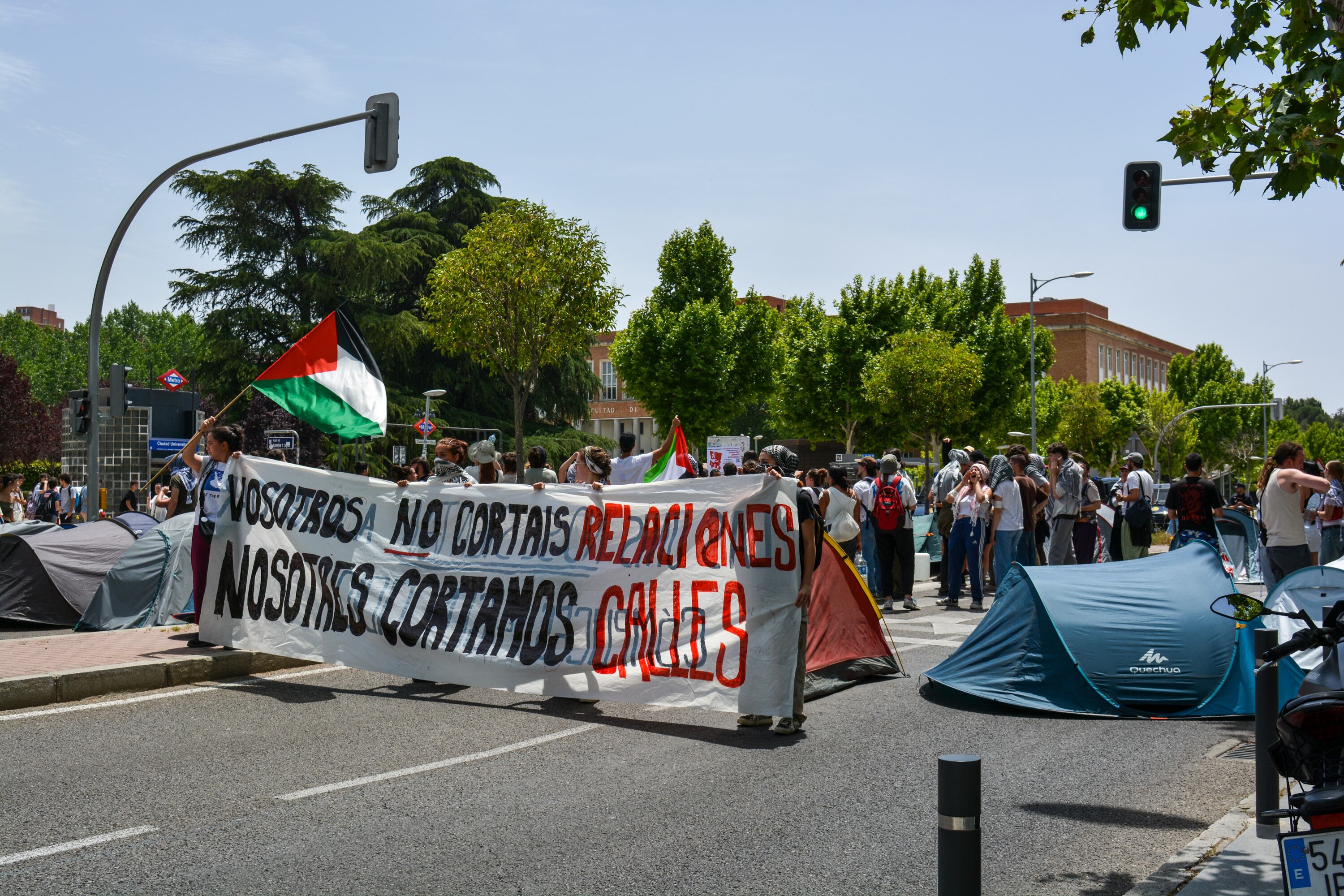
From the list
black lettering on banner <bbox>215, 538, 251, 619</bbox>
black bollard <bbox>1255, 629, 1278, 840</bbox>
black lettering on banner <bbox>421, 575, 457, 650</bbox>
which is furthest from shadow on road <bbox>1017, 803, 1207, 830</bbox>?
black lettering on banner <bbox>215, 538, 251, 619</bbox>

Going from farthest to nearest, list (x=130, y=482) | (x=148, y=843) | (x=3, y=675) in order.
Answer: (x=130, y=482) < (x=3, y=675) < (x=148, y=843)

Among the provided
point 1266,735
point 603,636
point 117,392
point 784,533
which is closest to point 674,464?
point 603,636

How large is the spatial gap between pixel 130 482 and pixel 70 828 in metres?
32.2

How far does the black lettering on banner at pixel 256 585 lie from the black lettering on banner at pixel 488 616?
1829 millimetres

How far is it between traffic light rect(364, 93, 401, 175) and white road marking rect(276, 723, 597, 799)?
1153 cm

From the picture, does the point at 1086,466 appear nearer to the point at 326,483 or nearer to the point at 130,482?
the point at 326,483

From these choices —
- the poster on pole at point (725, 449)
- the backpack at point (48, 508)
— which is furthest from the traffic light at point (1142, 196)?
the backpack at point (48, 508)

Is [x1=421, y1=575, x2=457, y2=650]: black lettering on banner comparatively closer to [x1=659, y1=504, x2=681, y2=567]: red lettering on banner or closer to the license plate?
[x1=659, y1=504, x2=681, y2=567]: red lettering on banner

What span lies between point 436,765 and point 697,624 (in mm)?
1890

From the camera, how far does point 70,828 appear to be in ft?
16.0

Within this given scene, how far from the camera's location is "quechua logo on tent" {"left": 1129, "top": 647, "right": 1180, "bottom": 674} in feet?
23.9

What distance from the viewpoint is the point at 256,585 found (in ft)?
28.2

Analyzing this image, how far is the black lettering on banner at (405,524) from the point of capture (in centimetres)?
829

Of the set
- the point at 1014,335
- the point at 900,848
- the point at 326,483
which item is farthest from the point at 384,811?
the point at 1014,335
